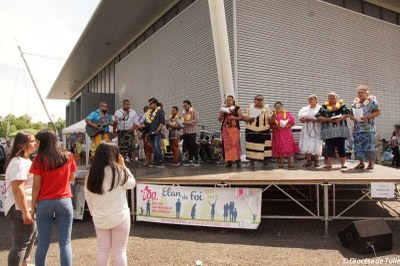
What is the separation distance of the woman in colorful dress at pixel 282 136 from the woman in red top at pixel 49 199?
4.82 meters

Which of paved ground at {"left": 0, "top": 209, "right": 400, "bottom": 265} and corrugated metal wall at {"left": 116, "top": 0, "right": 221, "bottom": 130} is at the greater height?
corrugated metal wall at {"left": 116, "top": 0, "right": 221, "bottom": 130}

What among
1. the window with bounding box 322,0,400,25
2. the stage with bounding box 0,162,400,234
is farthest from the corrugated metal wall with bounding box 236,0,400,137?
the stage with bounding box 0,162,400,234

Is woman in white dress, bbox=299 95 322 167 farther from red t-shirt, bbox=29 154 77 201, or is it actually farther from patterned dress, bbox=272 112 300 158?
red t-shirt, bbox=29 154 77 201

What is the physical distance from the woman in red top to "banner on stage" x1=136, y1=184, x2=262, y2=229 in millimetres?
2629

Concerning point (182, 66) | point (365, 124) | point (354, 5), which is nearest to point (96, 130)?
point (365, 124)

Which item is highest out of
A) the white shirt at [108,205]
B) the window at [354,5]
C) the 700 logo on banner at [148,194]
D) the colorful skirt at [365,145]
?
the window at [354,5]

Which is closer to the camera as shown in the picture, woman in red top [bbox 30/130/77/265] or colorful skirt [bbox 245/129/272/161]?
woman in red top [bbox 30/130/77/265]

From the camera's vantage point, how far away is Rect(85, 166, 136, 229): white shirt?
287cm

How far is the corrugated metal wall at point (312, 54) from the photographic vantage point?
1145 centimetres

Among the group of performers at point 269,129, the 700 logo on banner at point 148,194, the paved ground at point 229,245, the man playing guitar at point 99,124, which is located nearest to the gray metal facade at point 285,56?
the group of performers at point 269,129

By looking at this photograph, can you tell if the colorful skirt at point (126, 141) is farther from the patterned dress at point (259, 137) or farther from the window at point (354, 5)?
the window at point (354, 5)

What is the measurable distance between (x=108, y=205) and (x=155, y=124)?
490 cm

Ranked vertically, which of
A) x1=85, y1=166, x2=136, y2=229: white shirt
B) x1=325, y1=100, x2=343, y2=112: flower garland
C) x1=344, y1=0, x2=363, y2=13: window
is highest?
x1=344, y1=0, x2=363, y2=13: window

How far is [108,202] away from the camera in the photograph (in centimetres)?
290
